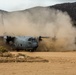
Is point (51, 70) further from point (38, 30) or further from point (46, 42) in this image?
point (38, 30)

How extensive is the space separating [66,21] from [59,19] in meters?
4.09

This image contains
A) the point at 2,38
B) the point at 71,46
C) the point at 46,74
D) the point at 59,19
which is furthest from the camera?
the point at 59,19

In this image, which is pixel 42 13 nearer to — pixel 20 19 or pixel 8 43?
pixel 20 19

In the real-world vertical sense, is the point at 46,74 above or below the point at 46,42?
above

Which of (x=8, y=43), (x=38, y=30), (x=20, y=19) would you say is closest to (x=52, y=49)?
(x=8, y=43)

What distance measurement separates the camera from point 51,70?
72.4ft

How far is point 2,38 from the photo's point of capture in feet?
171

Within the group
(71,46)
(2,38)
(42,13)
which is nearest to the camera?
(71,46)

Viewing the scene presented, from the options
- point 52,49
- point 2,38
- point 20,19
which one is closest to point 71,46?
point 52,49

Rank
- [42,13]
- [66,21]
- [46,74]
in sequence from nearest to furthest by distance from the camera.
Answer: [46,74] → [66,21] → [42,13]

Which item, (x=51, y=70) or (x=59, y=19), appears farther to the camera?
(x=59, y=19)

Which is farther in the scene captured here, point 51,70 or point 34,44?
point 34,44

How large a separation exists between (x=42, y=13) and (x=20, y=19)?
10572mm

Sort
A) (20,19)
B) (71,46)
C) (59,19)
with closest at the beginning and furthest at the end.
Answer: (71,46) < (59,19) < (20,19)
